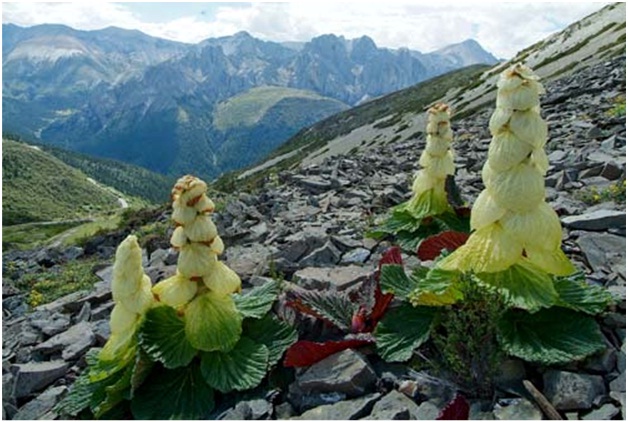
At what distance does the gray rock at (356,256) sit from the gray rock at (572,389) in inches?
171

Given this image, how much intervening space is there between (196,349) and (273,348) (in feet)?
2.50

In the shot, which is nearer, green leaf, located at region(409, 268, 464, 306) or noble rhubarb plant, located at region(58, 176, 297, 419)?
green leaf, located at region(409, 268, 464, 306)

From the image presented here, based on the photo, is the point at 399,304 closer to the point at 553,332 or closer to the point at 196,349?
the point at 553,332

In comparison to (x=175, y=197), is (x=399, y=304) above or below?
below

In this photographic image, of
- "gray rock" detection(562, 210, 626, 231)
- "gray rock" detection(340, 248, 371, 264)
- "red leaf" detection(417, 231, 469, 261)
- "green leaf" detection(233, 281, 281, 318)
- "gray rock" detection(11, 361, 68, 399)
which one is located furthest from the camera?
"gray rock" detection(340, 248, 371, 264)

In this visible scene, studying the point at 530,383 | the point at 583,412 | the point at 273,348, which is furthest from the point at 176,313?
the point at 583,412

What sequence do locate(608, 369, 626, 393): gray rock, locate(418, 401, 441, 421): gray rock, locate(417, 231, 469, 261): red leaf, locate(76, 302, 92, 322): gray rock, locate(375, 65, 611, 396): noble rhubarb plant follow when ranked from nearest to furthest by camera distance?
locate(608, 369, 626, 393): gray rock < locate(418, 401, 441, 421): gray rock < locate(375, 65, 611, 396): noble rhubarb plant < locate(417, 231, 469, 261): red leaf < locate(76, 302, 92, 322): gray rock

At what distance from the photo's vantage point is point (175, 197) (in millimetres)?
5664

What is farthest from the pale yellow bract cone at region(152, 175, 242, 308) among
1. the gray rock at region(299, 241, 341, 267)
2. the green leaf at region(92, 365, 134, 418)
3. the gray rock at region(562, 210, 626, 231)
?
the gray rock at region(562, 210, 626, 231)

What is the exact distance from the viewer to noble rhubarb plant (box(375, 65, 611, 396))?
501 centimetres

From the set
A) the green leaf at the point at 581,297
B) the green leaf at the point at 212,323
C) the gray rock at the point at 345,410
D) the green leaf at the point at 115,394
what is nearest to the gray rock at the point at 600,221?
the green leaf at the point at 581,297

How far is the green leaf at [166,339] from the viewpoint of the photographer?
18.7 ft

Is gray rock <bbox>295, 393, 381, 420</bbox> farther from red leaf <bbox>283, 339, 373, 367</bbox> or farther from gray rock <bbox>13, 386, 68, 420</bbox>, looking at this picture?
gray rock <bbox>13, 386, 68, 420</bbox>

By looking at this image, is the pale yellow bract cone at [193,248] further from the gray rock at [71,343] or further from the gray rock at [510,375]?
the gray rock at [510,375]
